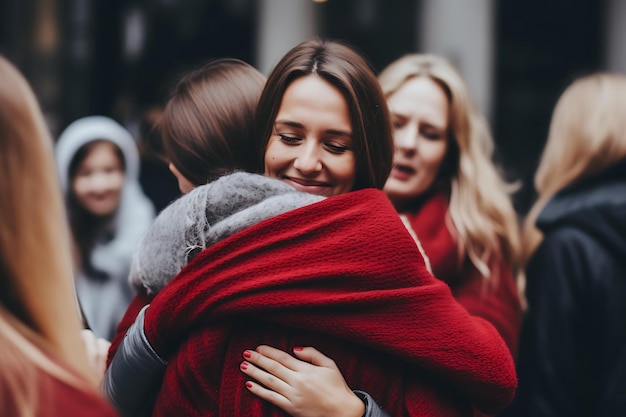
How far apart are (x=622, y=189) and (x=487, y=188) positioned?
539 millimetres

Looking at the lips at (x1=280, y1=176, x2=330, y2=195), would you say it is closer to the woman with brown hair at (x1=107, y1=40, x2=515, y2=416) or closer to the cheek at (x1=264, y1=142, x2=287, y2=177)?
the cheek at (x1=264, y1=142, x2=287, y2=177)

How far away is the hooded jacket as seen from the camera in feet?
12.8

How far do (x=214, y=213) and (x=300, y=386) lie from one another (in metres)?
0.45

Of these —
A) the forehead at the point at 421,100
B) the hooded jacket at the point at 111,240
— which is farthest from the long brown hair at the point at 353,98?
the hooded jacket at the point at 111,240

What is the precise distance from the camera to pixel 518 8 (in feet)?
26.0

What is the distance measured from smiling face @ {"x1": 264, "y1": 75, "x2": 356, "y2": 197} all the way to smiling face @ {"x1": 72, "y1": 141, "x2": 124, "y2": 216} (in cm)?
257

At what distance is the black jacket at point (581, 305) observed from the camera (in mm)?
2871

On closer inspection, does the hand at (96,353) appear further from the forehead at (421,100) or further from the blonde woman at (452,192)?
the forehead at (421,100)

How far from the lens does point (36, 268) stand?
46.6 inches

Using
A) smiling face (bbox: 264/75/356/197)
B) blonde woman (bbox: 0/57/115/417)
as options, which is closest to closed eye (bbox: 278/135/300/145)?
smiling face (bbox: 264/75/356/197)

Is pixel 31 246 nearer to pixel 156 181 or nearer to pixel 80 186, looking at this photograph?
pixel 80 186

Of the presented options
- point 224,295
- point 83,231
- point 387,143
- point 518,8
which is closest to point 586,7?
point 518,8

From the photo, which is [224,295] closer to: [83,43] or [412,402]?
[412,402]

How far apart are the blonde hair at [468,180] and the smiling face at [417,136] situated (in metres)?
0.06
